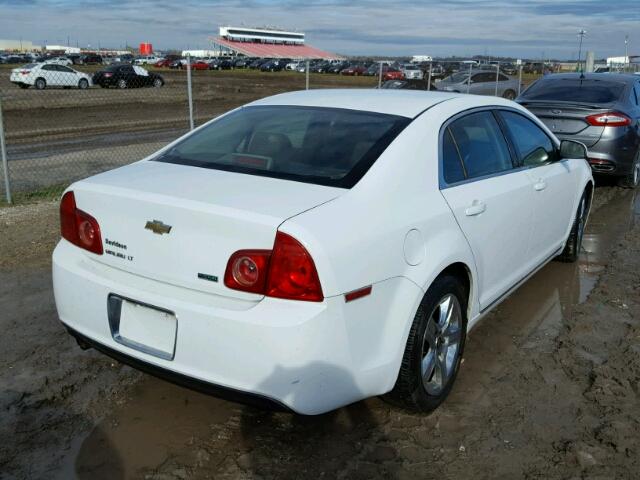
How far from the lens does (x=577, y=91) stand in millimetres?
9195

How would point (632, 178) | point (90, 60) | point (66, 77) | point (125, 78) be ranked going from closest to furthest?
1. point (632, 178)
2. point (66, 77)
3. point (125, 78)
4. point (90, 60)

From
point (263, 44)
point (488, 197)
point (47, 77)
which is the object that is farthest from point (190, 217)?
point (263, 44)

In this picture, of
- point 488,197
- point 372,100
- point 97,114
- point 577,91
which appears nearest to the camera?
point 488,197

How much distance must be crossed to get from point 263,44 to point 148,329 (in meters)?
110

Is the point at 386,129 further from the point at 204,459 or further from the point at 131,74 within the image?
the point at 131,74

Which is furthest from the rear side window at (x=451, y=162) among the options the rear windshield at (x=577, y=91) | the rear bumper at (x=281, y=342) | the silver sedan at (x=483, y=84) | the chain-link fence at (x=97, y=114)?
the silver sedan at (x=483, y=84)

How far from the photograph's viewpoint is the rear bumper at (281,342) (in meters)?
2.55

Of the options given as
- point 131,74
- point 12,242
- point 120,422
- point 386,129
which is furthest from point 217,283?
point 131,74

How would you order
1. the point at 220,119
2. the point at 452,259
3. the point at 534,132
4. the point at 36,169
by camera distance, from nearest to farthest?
the point at 452,259 < the point at 220,119 < the point at 534,132 < the point at 36,169

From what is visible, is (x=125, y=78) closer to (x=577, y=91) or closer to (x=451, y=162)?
(x=577, y=91)

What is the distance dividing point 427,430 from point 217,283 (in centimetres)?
135

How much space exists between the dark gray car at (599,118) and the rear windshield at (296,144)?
573 centimetres

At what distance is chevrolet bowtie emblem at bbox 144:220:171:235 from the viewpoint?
2762mm

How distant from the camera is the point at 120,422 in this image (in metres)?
3.22
